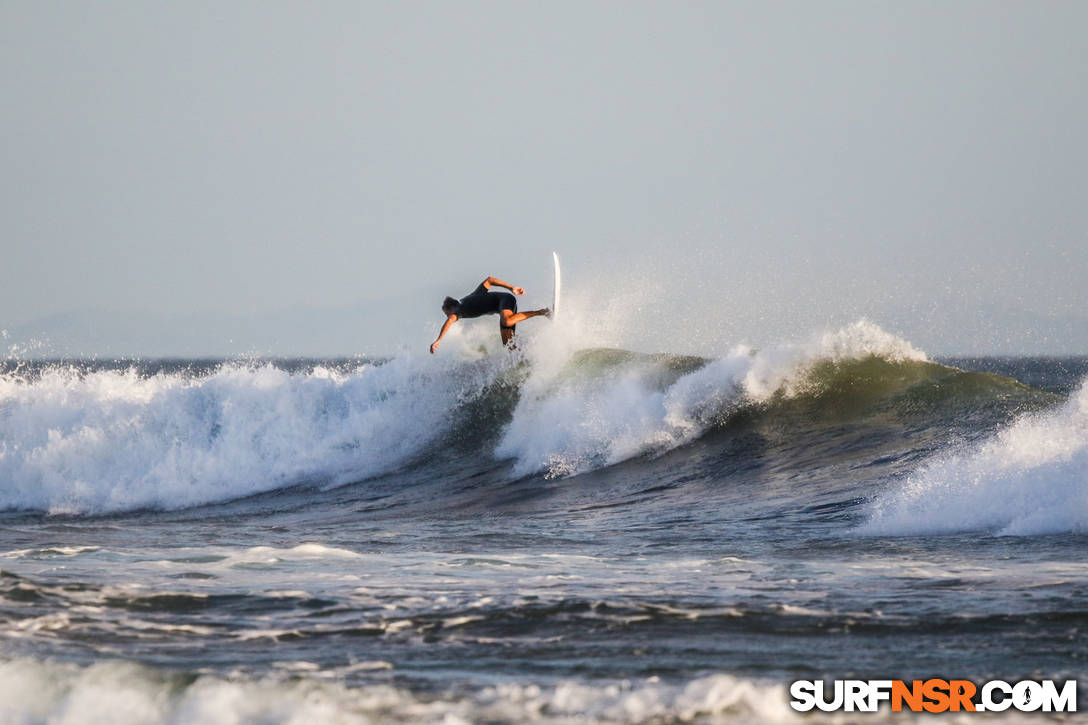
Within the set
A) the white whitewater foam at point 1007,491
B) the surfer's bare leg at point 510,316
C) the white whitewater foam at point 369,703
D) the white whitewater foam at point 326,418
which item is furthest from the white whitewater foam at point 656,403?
the white whitewater foam at point 369,703

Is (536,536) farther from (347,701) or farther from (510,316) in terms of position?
(347,701)

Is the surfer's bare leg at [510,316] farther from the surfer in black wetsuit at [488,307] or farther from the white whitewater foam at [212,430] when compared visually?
the white whitewater foam at [212,430]

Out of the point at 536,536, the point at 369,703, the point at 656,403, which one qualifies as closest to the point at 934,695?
the point at 369,703

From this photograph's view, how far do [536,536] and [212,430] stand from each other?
1066 cm

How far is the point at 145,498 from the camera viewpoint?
16.4 meters

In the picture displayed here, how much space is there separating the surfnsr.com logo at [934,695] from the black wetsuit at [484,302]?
8.65m

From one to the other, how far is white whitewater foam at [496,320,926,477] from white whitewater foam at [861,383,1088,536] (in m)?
4.83

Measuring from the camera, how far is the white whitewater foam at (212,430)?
16891 mm

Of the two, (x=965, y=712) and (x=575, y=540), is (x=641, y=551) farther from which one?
(x=965, y=712)

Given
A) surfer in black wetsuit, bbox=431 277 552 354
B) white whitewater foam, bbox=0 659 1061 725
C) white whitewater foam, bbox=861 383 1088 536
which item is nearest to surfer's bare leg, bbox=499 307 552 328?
surfer in black wetsuit, bbox=431 277 552 354

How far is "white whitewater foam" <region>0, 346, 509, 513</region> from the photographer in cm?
1689

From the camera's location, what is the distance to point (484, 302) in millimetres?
12820

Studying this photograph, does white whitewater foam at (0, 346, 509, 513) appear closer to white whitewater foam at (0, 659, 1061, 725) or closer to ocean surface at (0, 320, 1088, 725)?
ocean surface at (0, 320, 1088, 725)

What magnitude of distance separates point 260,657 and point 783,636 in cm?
252
